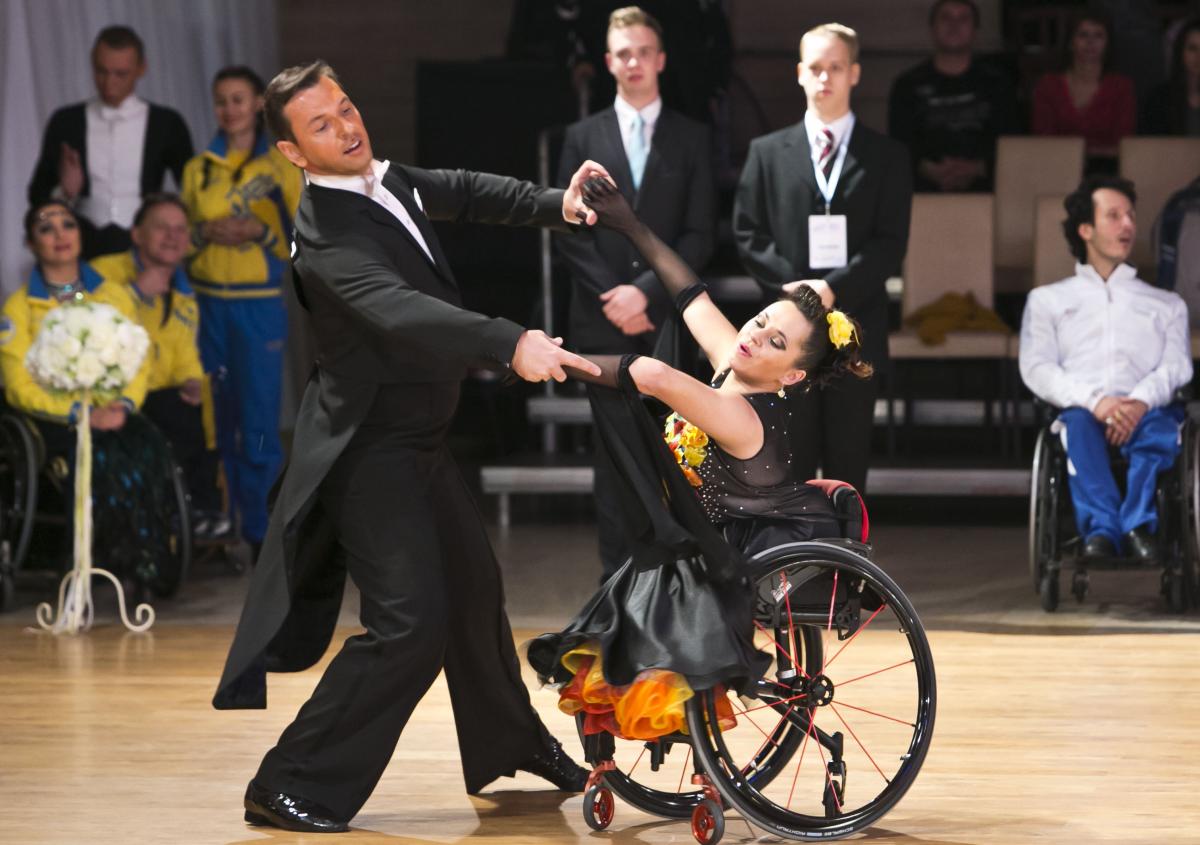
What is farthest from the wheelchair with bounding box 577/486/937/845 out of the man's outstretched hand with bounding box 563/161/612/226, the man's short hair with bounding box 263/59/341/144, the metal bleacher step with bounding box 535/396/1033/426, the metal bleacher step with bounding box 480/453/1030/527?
the metal bleacher step with bounding box 535/396/1033/426

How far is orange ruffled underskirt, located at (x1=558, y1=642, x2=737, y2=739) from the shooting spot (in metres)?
3.02

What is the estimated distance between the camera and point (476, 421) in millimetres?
8867

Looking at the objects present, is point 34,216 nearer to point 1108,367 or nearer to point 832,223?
point 832,223

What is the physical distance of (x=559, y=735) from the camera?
3.98m

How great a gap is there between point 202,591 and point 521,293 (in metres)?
2.78

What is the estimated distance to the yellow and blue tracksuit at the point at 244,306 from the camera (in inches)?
235

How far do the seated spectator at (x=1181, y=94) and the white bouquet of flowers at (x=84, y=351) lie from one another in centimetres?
426

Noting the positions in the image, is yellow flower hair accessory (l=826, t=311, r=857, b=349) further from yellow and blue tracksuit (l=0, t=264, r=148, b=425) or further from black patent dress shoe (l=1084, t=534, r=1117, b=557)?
yellow and blue tracksuit (l=0, t=264, r=148, b=425)

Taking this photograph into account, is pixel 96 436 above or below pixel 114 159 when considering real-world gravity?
below

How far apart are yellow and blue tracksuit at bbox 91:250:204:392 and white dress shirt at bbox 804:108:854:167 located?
1.96 m

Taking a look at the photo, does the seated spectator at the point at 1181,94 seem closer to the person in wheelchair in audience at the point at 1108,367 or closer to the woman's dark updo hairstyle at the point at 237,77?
the person in wheelchair in audience at the point at 1108,367

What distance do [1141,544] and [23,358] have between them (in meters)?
3.03

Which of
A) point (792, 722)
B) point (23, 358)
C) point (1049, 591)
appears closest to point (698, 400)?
point (792, 722)

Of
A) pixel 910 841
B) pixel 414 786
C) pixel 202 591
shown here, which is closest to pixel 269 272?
pixel 202 591
